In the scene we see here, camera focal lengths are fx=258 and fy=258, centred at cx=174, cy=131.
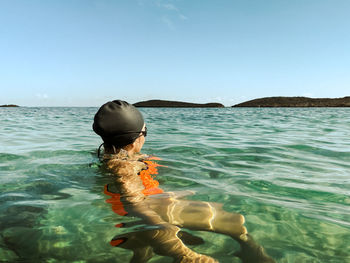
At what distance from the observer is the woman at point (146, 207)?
212cm

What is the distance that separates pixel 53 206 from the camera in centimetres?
305

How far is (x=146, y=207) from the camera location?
2.80m

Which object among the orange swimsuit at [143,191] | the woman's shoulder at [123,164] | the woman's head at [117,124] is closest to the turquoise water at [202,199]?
the orange swimsuit at [143,191]

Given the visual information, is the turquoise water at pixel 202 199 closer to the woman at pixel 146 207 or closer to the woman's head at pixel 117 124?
the woman at pixel 146 207

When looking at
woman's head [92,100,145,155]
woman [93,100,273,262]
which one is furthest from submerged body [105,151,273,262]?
woman's head [92,100,145,155]

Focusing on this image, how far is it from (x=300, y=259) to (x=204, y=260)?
77cm

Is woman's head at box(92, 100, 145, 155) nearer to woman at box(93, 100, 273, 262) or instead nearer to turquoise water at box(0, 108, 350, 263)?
woman at box(93, 100, 273, 262)

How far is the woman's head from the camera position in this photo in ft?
12.0

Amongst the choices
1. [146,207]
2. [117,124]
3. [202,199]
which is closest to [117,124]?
[117,124]

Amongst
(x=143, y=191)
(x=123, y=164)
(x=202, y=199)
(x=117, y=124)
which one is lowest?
(x=202, y=199)

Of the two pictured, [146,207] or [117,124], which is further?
[117,124]

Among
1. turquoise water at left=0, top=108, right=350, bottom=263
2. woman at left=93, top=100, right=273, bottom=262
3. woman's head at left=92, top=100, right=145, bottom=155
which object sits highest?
woman's head at left=92, top=100, right=145, bottom=155

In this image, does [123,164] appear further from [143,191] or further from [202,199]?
[202,199]

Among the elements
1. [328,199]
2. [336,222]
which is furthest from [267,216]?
[328,199]
